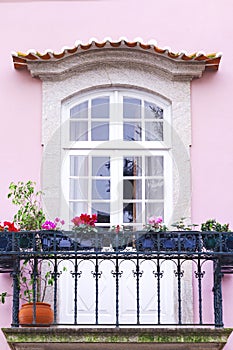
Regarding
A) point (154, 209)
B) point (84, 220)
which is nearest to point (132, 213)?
point (154, 209)

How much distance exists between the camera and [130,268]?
11.6 m

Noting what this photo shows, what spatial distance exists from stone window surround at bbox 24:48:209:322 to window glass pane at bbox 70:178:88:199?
0.48ft

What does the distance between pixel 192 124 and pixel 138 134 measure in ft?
1.79

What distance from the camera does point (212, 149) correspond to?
39.2 feet

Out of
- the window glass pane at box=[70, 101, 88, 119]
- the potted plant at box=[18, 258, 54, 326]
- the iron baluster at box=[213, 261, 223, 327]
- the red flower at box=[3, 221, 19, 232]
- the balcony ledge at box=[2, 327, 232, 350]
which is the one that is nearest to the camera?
the balcony ledge at box=[2, 327, 232, 350]

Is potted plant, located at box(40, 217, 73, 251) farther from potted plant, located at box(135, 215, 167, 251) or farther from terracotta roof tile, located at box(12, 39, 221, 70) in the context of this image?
terracotta roof tile, located at box(12, 39, 221, 70)

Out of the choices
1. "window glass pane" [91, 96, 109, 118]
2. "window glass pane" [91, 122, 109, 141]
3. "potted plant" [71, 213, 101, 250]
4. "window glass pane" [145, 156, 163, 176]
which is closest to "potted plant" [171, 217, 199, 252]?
"potted plant" [71, 213, 101, 250]

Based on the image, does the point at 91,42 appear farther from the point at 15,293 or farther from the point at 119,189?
the point at 15,293

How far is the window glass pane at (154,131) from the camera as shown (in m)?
12.1

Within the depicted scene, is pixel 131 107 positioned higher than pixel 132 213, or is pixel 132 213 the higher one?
pixel 131 107

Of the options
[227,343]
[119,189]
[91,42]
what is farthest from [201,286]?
A: [91,42]

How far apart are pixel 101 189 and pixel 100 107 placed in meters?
0.85

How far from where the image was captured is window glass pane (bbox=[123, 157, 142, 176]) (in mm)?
12000

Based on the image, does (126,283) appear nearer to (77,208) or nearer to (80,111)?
(77,208)
